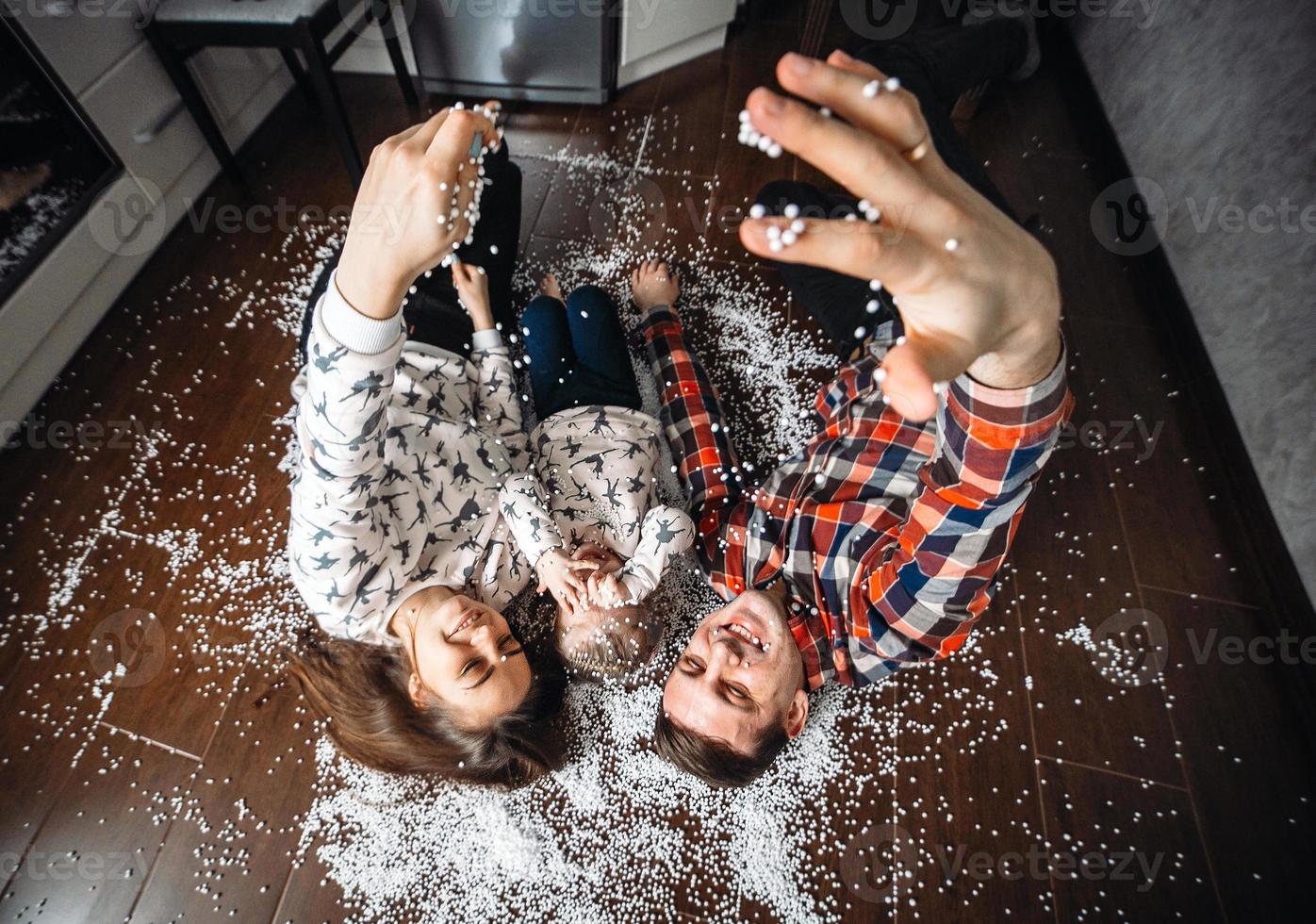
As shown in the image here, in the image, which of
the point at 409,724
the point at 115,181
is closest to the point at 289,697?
the point at 409,724

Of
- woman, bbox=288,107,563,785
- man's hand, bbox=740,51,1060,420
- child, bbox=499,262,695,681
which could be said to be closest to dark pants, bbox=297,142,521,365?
woman, bbox=288,107,563,785

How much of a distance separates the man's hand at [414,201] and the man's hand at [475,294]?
71cm

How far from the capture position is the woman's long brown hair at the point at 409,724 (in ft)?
3.37

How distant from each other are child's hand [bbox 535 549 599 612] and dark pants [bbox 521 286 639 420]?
16.4 inches

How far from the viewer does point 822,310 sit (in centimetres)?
148

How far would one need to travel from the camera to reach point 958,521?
2.57 feet

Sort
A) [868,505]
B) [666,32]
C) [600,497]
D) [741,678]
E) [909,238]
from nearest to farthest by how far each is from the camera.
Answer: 1. [909,238]
2. [741,678]
3. [868,505]
4. [600,497]
5. [666,32]

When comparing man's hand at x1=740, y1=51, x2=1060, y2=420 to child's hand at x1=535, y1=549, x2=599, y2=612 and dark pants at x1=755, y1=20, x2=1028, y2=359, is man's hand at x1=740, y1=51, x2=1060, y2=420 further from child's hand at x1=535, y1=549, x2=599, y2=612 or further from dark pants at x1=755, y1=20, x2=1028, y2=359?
dark pants at x1=755, y1=20, x2=1028, y2=359

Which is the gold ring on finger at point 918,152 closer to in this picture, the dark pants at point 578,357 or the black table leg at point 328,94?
the dark pants at point 578,357

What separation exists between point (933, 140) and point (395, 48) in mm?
1529

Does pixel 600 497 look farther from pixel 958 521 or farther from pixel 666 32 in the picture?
pixel 666 32

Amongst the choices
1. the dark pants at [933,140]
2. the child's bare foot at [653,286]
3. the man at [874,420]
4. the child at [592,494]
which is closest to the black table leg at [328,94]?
the child at [592,494]

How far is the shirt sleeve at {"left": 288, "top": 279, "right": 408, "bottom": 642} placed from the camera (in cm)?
72

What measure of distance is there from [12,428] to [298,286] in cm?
69
